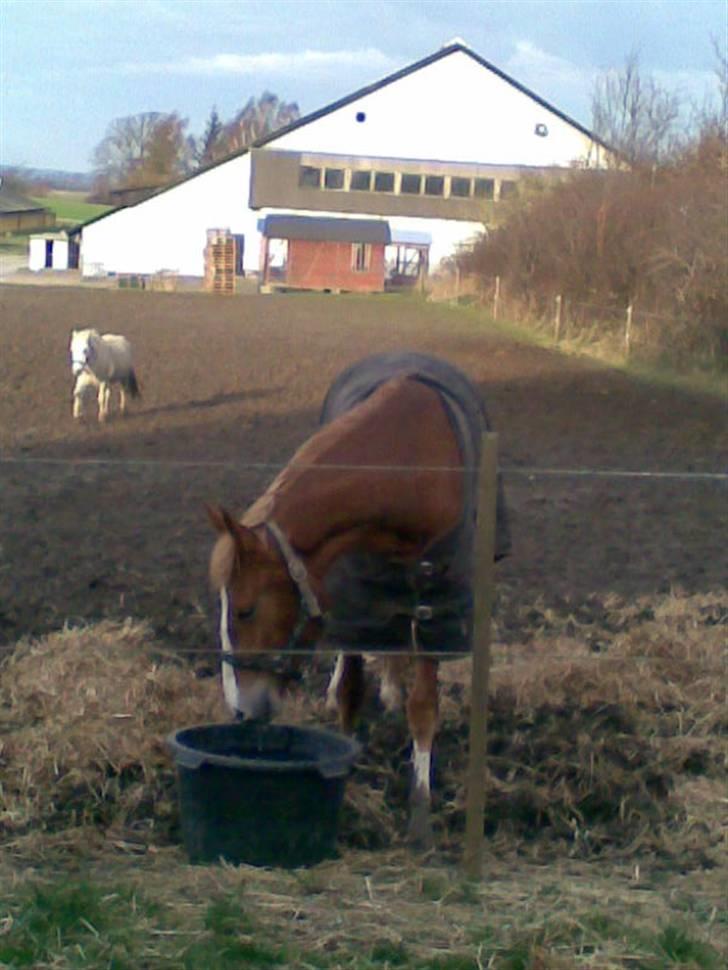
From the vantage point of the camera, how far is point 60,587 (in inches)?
295

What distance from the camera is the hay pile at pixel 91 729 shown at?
474 cm

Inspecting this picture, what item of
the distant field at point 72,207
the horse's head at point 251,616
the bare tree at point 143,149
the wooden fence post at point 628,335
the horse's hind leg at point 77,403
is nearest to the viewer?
the horse's head at point 251,616

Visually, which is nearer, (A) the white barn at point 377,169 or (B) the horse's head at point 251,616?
(B) the horse's head at point 251,616

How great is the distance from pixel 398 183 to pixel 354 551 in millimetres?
54980

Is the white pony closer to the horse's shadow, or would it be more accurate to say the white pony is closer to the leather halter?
the horse's shadow

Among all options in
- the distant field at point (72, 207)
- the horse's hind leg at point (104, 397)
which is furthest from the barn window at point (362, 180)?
the horse's hind leg at point (104, 397)

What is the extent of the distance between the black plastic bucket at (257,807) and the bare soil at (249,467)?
1.10 metres

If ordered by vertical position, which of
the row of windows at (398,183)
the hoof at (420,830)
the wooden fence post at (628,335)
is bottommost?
the hoof at (420,830)

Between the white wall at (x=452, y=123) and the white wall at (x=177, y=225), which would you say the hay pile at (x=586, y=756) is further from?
the white wall at (x=452, y=123)

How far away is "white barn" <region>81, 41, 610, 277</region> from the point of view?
2290 inches

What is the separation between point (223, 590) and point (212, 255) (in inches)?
1871

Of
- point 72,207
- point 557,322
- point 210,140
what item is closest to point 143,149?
point 210,140

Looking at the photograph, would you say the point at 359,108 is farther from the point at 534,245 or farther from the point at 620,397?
the point at 620,397

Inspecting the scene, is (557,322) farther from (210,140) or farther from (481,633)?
(210,140)
